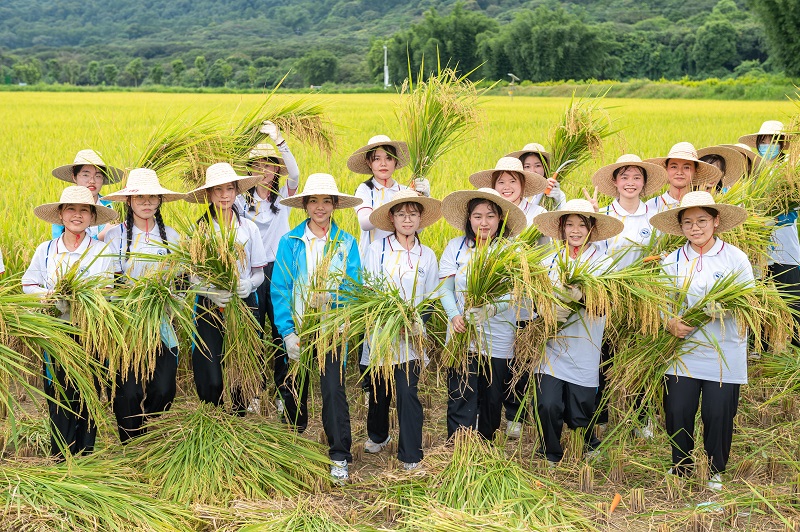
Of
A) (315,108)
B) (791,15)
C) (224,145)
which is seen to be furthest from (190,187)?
(791,15)

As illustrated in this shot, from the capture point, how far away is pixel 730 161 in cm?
552

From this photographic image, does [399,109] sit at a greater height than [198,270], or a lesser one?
greater

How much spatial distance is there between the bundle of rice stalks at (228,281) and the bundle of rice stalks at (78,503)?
0.83 m

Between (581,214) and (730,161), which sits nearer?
(581,214)

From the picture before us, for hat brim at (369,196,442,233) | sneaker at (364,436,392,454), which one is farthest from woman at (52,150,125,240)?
sneaker at (364,436,392,454)

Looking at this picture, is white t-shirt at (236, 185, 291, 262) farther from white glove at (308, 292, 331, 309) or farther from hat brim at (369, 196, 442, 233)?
white glove at (308, 292, 331, 309)

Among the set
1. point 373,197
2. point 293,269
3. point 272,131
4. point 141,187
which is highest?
point 272,131

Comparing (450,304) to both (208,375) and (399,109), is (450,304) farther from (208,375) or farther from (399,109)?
(399,109)

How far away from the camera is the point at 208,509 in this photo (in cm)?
344

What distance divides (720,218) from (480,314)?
1.28 m

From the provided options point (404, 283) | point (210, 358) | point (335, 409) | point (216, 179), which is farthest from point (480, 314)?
point (216, 179)

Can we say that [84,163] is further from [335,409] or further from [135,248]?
[335,409]

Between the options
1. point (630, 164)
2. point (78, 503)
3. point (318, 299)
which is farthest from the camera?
point (630, 164)

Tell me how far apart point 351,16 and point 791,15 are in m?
136
